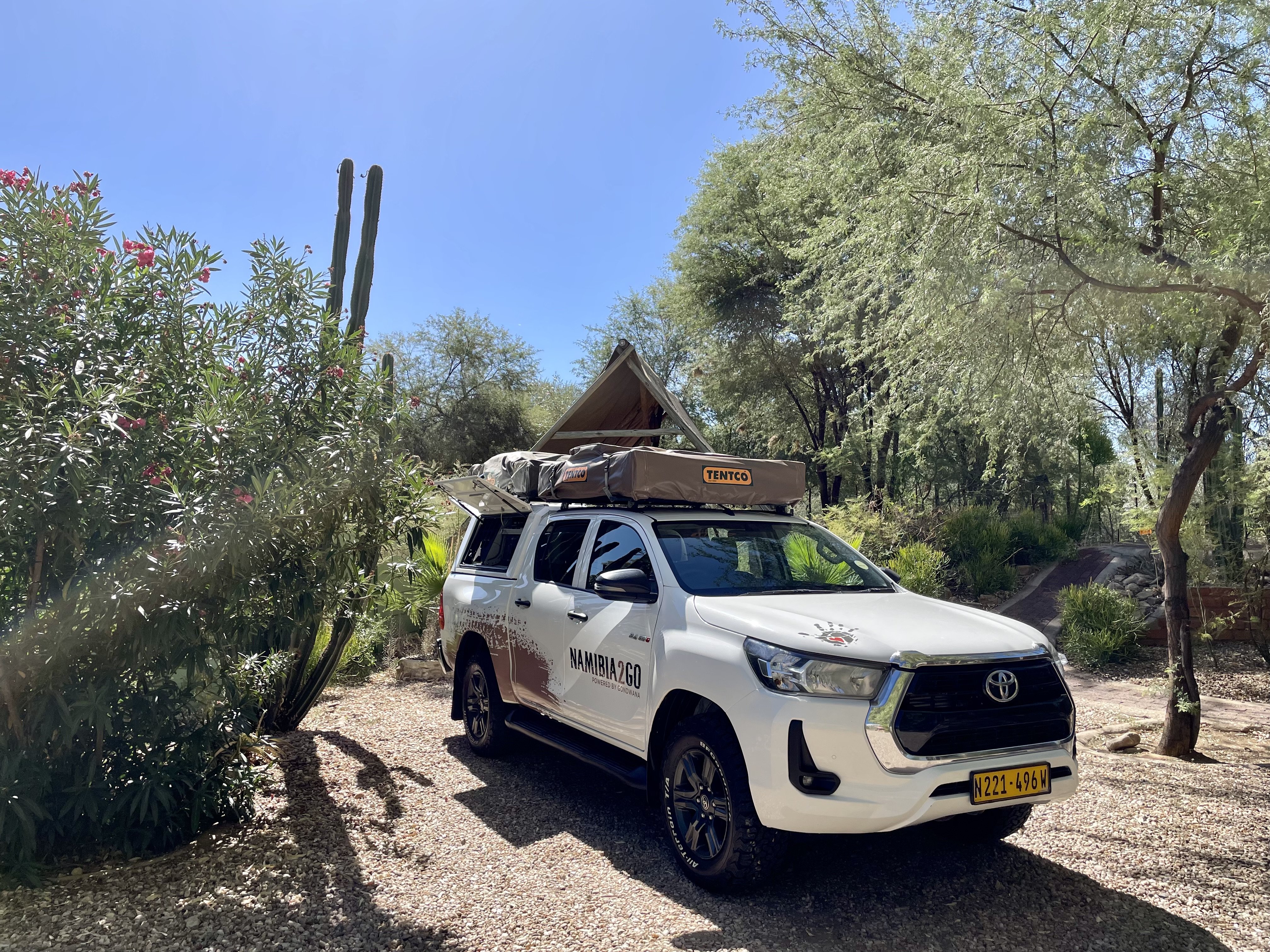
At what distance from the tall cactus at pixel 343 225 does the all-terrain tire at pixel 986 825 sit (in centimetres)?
642

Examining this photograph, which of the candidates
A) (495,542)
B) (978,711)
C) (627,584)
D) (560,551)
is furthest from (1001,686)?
(495,542)

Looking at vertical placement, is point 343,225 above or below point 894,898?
above

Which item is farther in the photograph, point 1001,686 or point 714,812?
point 714,812

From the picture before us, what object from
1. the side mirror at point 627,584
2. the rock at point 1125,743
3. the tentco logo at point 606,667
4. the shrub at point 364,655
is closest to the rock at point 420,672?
the shrub at point 364,655

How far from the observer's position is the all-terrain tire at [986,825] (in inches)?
177

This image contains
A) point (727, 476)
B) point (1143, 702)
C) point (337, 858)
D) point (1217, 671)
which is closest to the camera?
point (337, 858)

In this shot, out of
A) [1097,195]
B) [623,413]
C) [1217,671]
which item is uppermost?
[1097,195]

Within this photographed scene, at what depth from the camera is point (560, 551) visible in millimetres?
5930

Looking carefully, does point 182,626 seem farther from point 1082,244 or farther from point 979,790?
point 1082,244

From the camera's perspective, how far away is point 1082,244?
21.8 feet

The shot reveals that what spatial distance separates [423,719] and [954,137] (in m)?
6.87

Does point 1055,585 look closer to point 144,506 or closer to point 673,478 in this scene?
point 673,478

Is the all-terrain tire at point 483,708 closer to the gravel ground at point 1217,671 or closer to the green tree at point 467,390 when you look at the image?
the gravel ground at point 1217,671

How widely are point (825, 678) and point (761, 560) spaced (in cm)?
141
